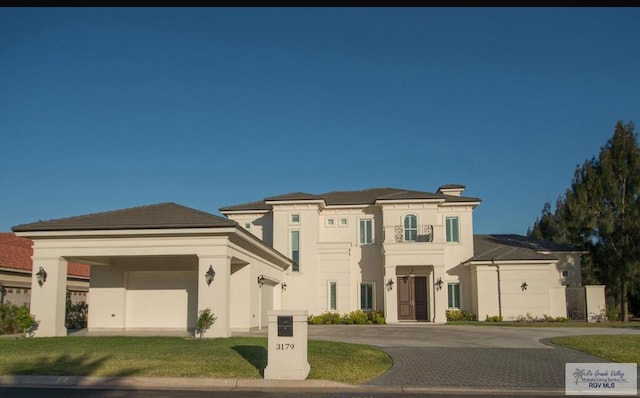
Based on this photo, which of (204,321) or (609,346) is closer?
(609,346)

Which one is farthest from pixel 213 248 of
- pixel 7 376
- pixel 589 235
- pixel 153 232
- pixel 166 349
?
pixel 589 235

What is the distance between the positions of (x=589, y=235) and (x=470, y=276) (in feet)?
30.1

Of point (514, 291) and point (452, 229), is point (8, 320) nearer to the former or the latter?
point (452, 229)

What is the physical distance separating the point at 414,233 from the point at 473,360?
1779cm

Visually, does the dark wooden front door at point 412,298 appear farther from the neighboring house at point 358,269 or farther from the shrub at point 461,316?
the shrub at point 461,316

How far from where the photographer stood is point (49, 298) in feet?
64.3

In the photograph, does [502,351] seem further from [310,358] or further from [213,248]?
[213,248]

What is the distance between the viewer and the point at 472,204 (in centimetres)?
3209

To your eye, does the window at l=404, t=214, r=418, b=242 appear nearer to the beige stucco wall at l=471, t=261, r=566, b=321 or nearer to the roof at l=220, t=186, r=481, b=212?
the roof at l=220, t=186, r=481, b=212

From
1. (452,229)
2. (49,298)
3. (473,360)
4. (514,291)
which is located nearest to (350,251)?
(452,229)

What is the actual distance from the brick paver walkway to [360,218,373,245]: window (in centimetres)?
1662

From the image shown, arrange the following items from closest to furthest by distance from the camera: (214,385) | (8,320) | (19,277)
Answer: (214,385) < (8,320) < (19,277)

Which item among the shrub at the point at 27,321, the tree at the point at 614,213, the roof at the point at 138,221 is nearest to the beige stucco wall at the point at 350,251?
the tree at the point at 614,213

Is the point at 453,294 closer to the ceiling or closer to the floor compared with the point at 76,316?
closer to the ceiling
